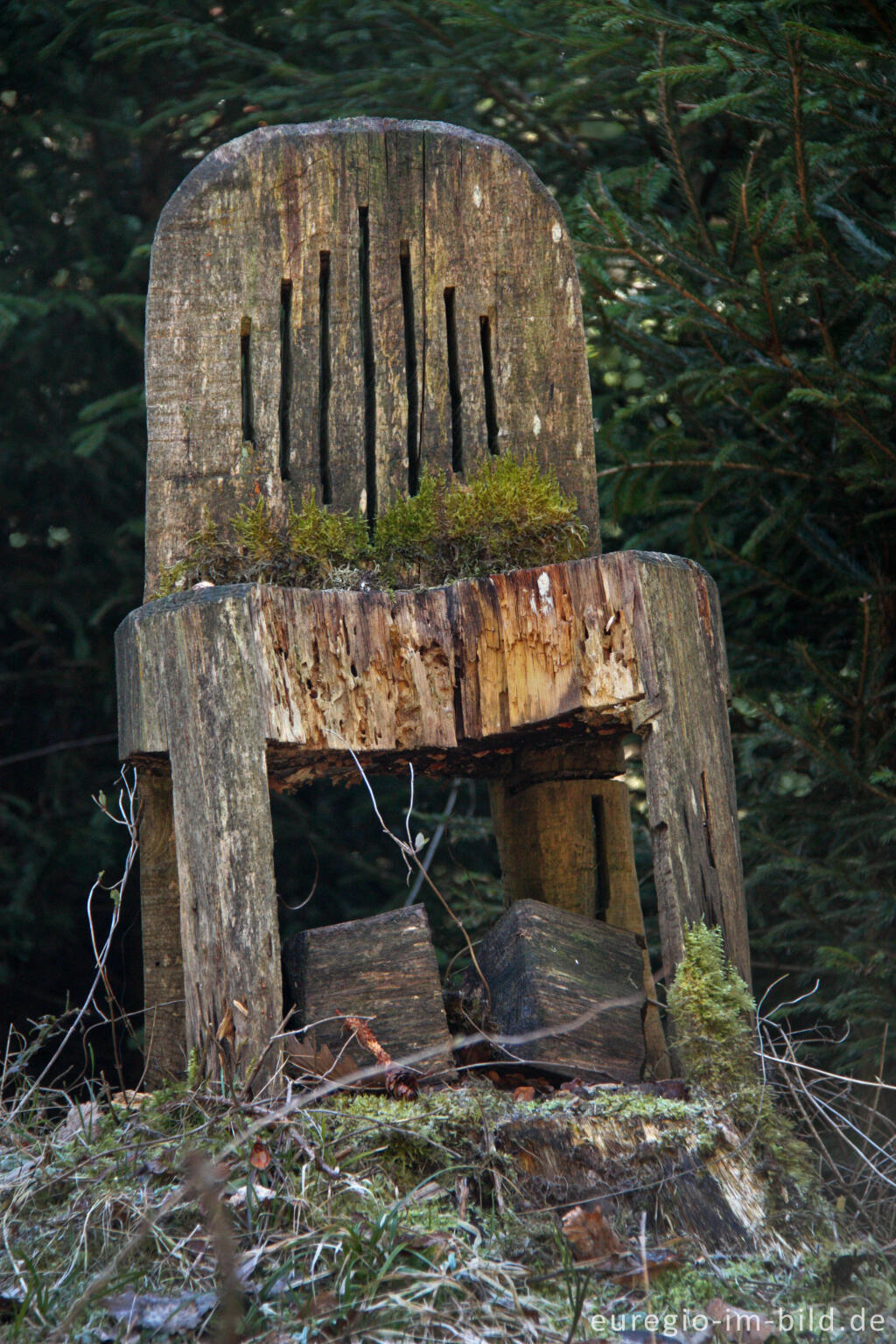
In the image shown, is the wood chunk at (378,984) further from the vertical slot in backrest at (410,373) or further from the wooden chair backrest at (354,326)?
the vertical slot in backrest at (410,373)

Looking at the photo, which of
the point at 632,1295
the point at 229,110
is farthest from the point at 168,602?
the point at 229,110

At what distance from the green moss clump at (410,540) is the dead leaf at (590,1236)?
1.55m

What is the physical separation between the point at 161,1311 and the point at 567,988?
111 cm

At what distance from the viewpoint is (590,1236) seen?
212 centimetres

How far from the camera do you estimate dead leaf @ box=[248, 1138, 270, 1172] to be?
2160 millimetres

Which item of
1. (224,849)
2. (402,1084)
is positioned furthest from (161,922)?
(402,1084)

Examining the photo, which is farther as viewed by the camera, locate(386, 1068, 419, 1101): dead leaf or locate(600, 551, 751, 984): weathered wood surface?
locate(600, 551, 751, 984): weathered wood surface

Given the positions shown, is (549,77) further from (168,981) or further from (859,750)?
(168,981)

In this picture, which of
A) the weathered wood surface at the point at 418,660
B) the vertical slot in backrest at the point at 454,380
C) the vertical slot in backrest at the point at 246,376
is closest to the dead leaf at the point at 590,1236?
the weathered wood surface at the point at 418,660

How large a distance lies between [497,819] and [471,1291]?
1581 millimetres

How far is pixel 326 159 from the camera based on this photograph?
10.7ft

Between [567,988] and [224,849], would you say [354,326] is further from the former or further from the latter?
[567,988]

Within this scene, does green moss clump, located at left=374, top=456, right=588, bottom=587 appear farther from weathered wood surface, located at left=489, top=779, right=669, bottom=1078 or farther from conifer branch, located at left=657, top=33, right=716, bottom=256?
conifer branch, located at left=657, top=33, right=716, bottom=256

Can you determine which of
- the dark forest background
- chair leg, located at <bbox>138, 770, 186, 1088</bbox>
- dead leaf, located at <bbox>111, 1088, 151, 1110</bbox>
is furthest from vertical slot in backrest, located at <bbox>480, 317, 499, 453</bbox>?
dead leaf, located at <bbox>111, 1088, 151, 1110</bbox>
